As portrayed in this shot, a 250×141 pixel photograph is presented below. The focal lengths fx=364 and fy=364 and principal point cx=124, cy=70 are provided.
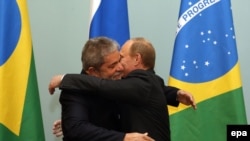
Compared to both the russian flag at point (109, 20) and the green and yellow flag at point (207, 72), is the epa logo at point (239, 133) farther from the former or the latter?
the russian flag at point (109, 20)

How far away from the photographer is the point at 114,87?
4.60 ft

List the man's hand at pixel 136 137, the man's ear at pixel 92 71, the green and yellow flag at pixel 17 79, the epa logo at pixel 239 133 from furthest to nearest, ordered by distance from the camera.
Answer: the green and yellow flag at pixel 17 79 < the epa logo at pixel 239 133 < the man's ear at pixel 92 71 < the man's hand at pixel 136 137

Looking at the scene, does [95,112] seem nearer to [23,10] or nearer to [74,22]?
[23,10]

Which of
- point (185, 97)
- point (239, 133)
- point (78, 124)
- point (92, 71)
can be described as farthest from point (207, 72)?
point (78, 124)

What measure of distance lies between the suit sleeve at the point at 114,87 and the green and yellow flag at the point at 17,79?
0.70 m

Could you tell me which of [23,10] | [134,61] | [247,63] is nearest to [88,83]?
[134,61]

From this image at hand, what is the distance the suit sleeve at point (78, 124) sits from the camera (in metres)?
1.34

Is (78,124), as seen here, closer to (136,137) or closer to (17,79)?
(136,137)

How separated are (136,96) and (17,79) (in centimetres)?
91

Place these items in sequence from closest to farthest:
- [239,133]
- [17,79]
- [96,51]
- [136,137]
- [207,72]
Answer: [136,137] → [96,51] → [239,133] → [17,79] → [207,72]

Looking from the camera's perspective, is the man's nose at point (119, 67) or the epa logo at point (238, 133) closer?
the man's nose at point (119, 67)

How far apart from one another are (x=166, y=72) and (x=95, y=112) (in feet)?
4.12

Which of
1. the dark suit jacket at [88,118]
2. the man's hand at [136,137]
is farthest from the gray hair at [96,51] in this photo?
the man's hand at [136,137]

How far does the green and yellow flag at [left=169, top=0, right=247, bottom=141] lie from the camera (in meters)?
2.16
